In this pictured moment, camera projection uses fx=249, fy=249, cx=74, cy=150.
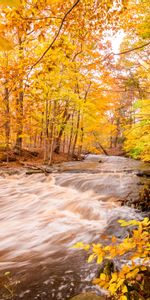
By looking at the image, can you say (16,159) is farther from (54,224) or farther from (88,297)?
(88,297)

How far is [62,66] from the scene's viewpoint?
476 inches

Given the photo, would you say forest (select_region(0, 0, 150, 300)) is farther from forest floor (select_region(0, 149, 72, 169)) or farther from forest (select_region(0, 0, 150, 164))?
forest floor (select_region(0, 149, 72, 169))

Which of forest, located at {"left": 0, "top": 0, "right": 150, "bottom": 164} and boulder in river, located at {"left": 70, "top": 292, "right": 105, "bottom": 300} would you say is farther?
forest, located at {"left": 0, "top": 0, "right": 150, "bottom": 164}

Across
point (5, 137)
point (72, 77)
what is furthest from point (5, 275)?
point (72, 77)

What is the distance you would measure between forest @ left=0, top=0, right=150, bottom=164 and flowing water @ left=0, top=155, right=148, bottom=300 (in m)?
1.84

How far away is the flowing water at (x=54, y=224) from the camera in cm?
299

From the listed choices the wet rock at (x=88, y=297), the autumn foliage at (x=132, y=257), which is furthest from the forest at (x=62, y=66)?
the wet rock at (x=88, y=297)

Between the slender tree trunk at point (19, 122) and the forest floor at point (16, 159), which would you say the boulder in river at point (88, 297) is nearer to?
the slender tree trunk at point (19, 122)

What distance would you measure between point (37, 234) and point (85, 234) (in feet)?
2.98

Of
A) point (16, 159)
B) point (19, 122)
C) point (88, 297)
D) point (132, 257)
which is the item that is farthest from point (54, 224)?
point (16, 159)

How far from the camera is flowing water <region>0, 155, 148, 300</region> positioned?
299 centimetres

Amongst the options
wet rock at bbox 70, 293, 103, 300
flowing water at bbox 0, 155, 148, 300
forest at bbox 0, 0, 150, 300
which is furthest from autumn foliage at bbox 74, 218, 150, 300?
flowing water at bbox 0, 155, 148, 300

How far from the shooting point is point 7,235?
187 inches

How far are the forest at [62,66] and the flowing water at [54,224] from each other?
6.02 feet
